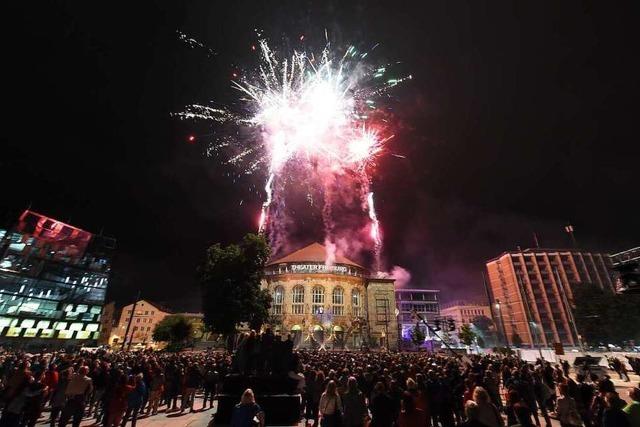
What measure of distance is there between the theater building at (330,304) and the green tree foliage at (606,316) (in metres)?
36.1

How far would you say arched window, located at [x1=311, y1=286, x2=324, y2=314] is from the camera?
67669 millimetres

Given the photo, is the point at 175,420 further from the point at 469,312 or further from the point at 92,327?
the point at 469,312

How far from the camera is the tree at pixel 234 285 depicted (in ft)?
101

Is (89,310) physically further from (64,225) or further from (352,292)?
(352,292)

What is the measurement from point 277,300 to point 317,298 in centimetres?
937

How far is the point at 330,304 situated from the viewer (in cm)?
6819

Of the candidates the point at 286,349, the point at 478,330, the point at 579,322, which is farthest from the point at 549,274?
the point at 286,349

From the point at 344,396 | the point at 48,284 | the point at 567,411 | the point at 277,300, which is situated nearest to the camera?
the point at 344,396

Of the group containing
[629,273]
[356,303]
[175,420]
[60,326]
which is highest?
[356,303]

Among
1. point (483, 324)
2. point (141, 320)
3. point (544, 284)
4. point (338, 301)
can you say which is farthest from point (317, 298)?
point (483, 324)

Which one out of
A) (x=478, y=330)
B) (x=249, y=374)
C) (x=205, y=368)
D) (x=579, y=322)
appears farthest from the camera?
(x=478, y=330)

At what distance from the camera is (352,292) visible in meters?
71.8

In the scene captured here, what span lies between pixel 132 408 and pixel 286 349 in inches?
200

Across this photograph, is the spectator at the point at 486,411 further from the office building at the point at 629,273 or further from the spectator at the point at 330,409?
the office building at the point at 629,273
